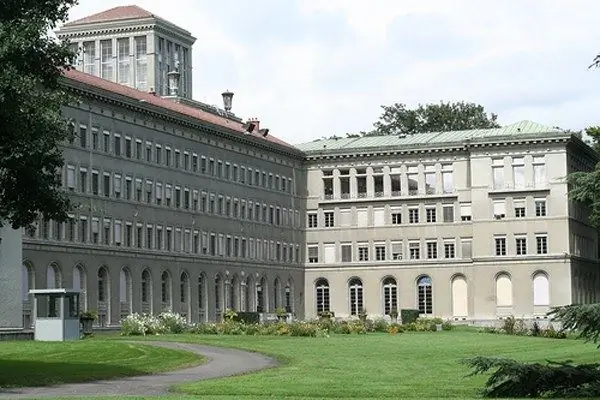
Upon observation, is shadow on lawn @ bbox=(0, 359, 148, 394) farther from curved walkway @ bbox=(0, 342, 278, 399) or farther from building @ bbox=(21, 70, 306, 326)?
building @ bbox=(21, 70, 306, 326)

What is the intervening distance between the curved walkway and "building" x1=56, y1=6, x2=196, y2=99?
7855cm

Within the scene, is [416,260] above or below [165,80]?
below

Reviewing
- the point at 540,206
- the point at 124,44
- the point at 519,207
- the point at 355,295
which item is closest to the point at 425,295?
the point at 355,295

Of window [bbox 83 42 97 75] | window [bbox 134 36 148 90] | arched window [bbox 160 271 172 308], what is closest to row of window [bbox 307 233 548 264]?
window [bbox 134 36 148 90]

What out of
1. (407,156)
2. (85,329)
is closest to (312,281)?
(407,156)

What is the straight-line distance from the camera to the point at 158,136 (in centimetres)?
9612

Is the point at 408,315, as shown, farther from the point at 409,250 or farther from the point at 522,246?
the point at 409,250

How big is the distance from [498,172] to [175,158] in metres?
30.7

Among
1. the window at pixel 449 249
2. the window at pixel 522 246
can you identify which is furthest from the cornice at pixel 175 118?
the window at pixel 522 246

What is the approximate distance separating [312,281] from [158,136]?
3060 centimetres

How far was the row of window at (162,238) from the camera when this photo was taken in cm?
8394

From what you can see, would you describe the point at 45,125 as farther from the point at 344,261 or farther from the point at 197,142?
the point at 344,261

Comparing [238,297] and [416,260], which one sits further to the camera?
[416,260]

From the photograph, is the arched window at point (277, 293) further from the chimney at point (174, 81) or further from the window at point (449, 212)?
the chimney at point (174, 81)
